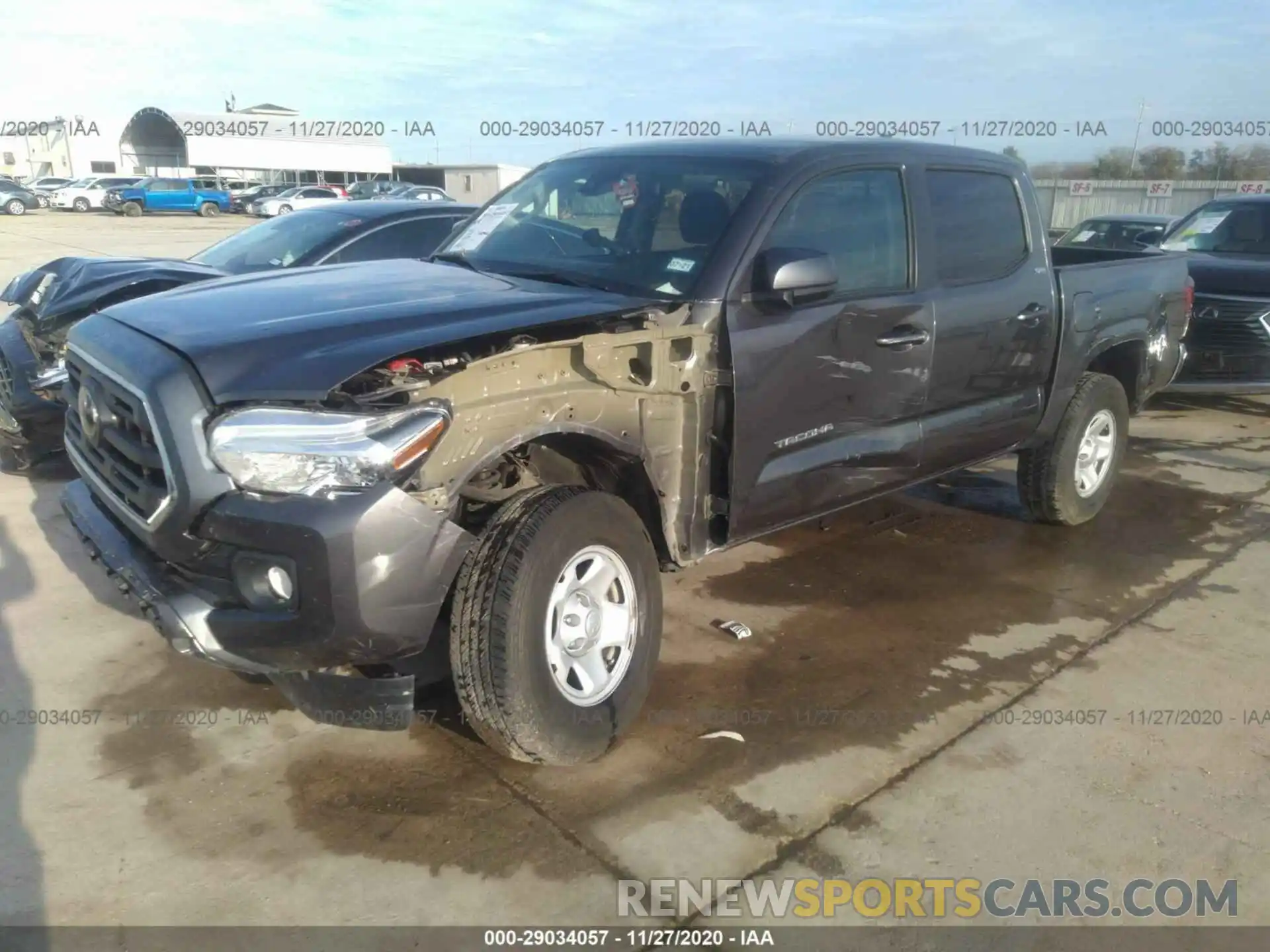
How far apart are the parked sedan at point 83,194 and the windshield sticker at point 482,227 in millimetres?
43263

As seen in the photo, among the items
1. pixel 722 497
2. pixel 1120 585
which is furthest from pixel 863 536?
pixel 722 497

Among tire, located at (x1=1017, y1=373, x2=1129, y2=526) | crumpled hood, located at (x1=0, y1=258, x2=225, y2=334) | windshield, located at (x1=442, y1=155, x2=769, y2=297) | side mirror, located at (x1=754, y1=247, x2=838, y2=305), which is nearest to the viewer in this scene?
side mirror, located at (x1=754, y1=247, x2=838, y2=305)

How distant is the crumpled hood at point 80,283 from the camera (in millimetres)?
5418

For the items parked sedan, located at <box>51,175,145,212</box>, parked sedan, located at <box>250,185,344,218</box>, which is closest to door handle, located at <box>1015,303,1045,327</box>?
parked sedan, located at <box>250,185,344,218</box>

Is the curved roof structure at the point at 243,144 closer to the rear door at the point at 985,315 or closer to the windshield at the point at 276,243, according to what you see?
the windshield at the point at 276,243

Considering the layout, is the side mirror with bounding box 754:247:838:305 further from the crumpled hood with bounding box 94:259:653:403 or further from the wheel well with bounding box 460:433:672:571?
the wheel well with bounding box 460:433:672:571

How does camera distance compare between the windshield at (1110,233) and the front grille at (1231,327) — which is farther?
the windshield at (1110,233)

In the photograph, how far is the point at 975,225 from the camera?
453 cm

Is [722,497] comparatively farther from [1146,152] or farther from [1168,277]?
[1146,152]

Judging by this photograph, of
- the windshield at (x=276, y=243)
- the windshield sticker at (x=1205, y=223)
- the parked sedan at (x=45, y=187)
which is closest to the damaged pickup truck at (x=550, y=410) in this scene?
the windshield at (x=276, y=243)

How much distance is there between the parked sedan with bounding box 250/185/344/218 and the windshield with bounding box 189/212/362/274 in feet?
107

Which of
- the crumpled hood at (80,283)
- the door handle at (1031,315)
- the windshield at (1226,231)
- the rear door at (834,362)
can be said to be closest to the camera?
the rear door at (834,362)

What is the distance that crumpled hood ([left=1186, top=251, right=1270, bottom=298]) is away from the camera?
8062 mm

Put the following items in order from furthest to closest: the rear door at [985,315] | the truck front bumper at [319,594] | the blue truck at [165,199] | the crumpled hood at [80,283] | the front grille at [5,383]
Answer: the blue truck at [165,199]
the front grille at [5,383]
the crumpled hood at [80,283]
the rear door at [985,315]
the truck front bumper at [319,594]
